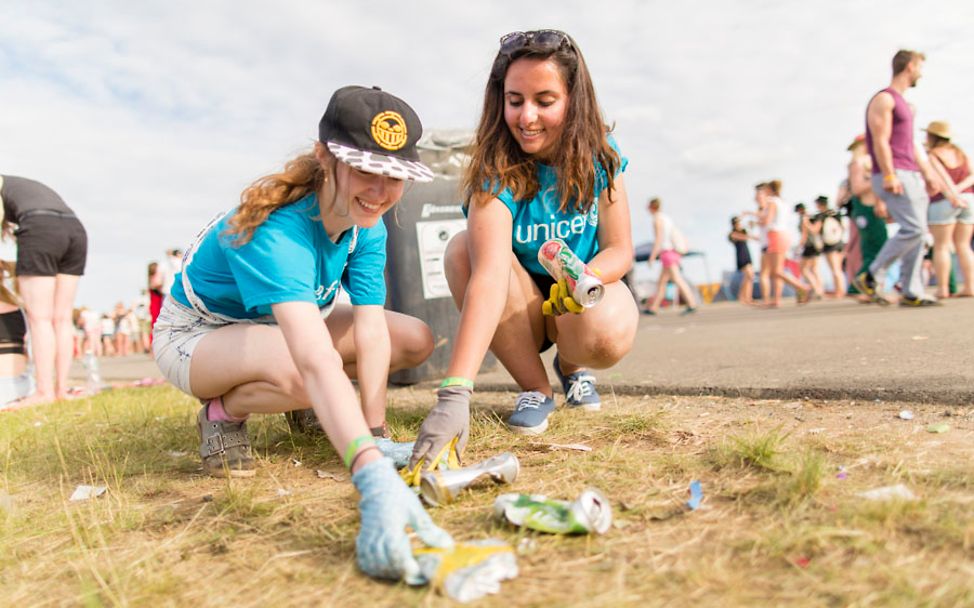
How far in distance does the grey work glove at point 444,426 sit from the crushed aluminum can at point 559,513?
0.38m

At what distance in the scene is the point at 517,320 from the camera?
2609 millimetres

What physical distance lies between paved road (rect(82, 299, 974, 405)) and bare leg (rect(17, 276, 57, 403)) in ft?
9.06

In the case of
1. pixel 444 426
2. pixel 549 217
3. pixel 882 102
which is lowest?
pixel 444 426

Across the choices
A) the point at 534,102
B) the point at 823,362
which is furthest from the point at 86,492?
the point at 823,362

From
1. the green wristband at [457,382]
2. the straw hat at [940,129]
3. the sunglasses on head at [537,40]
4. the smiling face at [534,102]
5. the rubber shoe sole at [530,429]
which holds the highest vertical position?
the straw hat at [940,129]

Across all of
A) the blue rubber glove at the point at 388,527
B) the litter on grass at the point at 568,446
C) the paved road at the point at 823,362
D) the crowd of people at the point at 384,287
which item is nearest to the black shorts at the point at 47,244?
the crowd of people at the point at 384,287

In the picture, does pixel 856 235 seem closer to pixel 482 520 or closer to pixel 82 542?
pixel 482 520

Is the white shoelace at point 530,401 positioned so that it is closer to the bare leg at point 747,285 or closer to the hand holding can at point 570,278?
the hand holding can at point 570,278

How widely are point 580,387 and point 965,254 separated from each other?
558 centimetres

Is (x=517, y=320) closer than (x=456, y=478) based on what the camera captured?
No

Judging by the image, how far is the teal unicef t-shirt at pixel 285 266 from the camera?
1779mm

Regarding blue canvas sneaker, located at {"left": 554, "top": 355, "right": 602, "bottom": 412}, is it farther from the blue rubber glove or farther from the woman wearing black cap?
the blue rubber glove

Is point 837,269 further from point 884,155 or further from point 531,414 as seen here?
point 531,414

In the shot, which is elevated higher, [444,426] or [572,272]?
[572,272]
